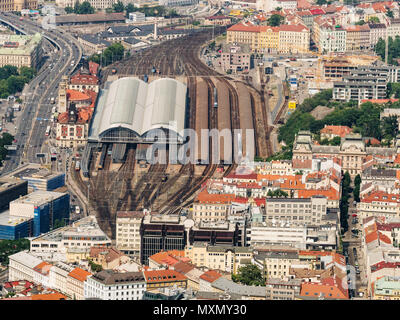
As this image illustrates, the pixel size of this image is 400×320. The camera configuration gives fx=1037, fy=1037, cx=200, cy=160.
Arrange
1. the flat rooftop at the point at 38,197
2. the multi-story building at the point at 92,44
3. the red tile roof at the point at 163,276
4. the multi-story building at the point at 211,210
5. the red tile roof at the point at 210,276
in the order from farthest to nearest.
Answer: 1. the multi-story building at the point at 92,44
2. the flat rooftop at the point at 38,197
3. the multi-story building at the point at 211,210
4. the red tile roof at the point at 210,276
5. the red tile roof at the point at 163,276

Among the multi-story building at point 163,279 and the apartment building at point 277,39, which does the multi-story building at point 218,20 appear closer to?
the apartment building at point 277,39

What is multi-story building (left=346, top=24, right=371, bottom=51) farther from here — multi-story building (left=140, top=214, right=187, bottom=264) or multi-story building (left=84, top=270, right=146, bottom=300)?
multi-story building (left=84, top=270, right=146, bottom=300)

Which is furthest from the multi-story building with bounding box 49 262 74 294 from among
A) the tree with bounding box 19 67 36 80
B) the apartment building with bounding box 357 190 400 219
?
the tree with bounding box 19 67 36 80

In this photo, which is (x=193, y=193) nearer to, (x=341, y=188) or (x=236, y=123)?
(x=341, y=188)

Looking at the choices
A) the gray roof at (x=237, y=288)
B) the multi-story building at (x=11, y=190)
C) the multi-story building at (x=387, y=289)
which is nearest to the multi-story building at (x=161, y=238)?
the gray roof at (x=237, y=288)

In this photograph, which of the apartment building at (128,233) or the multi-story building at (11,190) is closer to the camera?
the apartment building at (128,233)

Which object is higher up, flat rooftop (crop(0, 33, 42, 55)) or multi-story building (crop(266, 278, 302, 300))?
flat rooftop (crop(0, 33, 42, 55))
